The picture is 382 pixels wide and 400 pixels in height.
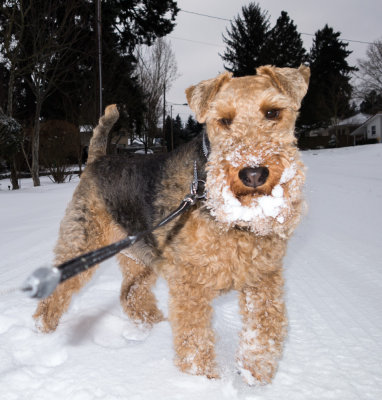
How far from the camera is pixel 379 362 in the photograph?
2092 mm

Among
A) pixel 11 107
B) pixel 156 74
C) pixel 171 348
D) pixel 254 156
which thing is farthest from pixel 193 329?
pixel 156 74

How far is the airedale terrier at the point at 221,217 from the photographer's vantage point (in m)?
1.71

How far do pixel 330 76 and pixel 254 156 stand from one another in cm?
4288

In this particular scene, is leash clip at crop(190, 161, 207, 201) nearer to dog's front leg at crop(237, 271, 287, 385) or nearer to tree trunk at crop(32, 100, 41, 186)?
dog's front leg at crop(237, 271, 287, 385)

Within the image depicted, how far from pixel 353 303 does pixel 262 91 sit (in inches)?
78.8

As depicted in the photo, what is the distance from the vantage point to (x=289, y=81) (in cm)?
238

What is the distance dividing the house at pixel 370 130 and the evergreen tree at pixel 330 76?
3873 millimetres

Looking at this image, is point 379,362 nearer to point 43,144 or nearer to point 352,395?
point 352,395

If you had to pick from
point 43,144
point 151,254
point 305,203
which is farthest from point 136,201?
point 43,144

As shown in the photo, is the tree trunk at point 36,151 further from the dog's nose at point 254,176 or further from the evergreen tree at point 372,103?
the evergreen tree at point 372,103

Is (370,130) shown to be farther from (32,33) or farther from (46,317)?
(46,317)

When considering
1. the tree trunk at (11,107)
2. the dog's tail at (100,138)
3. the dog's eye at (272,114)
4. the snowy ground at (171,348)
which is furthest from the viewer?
the tree trunk at (11,107)

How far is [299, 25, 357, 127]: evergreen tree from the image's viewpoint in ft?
126

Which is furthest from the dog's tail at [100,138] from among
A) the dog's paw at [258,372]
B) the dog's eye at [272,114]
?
the dog's paw at [258,372]
